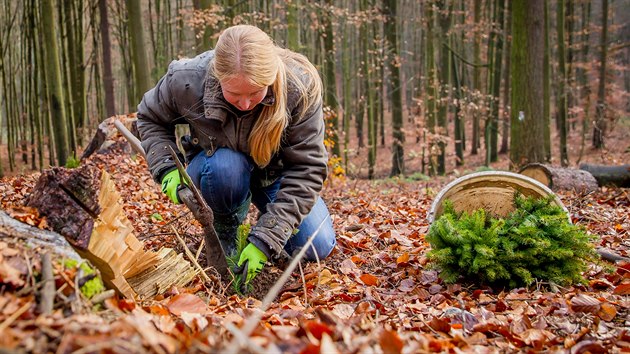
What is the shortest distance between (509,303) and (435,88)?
11.8m

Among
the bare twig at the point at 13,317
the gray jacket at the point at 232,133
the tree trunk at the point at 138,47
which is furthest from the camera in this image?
the tree trunk at the point at 138,47

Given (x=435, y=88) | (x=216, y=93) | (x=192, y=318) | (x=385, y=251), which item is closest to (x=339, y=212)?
(x=385, y=251)

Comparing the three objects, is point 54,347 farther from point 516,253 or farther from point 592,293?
A: point 592,293

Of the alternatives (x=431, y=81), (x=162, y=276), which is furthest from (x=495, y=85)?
(x=162, y=276)

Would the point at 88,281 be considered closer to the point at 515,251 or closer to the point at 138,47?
the point at 515,251

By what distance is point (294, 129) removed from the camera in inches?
108

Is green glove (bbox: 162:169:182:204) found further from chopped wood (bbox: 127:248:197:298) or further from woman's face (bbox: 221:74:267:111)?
woman's face (bbox: 221:74:267:111)

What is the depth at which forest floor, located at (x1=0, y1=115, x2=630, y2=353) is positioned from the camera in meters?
1.12

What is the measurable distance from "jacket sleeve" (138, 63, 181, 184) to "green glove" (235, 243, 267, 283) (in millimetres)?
703

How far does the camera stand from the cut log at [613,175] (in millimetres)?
5781

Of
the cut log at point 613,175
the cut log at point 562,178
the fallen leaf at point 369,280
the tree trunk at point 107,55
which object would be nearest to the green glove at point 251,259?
the fallen leaf at point 369,280

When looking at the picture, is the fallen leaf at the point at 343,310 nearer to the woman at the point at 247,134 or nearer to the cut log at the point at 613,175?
the woman at the point at 247,134

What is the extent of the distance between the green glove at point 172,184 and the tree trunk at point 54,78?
633 centimetres

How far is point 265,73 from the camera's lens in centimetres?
236
